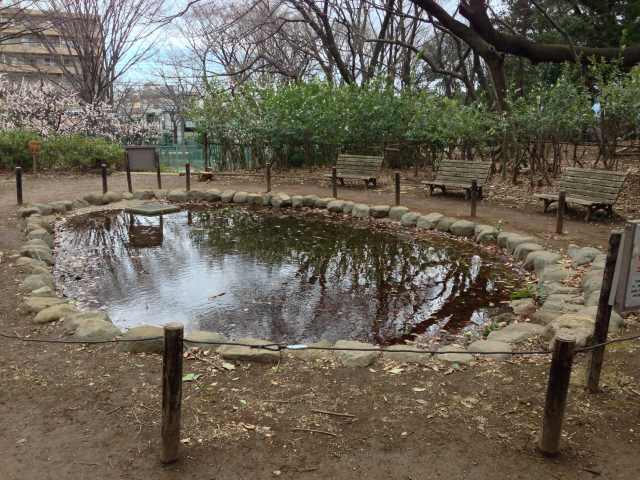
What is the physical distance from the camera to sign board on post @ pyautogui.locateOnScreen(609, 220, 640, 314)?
116 inches

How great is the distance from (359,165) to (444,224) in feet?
14.9

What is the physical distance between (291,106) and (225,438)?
12848mm

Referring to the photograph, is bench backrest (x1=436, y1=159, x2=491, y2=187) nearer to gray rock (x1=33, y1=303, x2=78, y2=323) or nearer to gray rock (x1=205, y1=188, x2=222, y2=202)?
Result: gray rock (x1=205, y1=188, x2=222, y2=202)

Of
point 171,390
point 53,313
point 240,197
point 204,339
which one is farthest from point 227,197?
point 171,390

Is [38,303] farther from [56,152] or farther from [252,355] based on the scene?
[56,152]

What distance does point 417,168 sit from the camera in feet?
47.2

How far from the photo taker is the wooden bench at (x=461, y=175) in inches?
438

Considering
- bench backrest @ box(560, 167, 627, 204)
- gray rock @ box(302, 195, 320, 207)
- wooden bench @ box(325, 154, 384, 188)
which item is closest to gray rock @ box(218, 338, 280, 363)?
bench backrest @ box(560, 167, 627, 204)

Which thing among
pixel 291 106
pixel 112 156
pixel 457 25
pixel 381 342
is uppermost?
pixel 457 25

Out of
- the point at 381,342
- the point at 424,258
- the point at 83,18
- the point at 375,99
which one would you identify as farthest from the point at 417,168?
the point at 83,18

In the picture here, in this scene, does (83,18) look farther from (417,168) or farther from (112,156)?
(417,168)

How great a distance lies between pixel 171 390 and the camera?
2672mm

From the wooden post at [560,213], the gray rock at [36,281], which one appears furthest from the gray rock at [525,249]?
the gray rock at [36,281]

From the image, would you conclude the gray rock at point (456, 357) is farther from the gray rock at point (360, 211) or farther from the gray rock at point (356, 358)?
the gray rock at point (360, 211)
